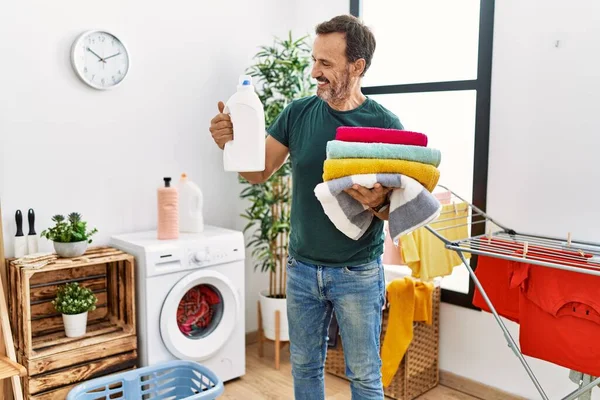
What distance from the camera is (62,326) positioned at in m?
2.68

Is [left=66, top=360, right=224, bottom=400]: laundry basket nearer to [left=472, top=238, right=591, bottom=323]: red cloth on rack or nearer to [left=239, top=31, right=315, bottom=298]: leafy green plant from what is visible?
[left=239, top=31, right=315, bottom=298]: leafy green plant

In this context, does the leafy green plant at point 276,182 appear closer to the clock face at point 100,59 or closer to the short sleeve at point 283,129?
the clock face at point 100,59

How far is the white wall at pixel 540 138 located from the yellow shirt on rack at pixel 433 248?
0.20 m

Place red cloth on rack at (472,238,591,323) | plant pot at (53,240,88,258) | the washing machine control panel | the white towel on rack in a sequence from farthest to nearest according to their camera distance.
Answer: the washing machine control panel < plant pot at (53,240,88,258) < red cloth on rack at (472,238,591,323) < the white towel on rack

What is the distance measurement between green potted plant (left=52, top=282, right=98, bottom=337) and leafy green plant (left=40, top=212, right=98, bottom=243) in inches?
9.4

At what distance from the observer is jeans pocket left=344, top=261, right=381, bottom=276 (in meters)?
1.68

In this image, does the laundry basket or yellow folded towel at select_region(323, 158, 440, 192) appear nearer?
yellow folded towel at select_region(323, 158, 440, 192)

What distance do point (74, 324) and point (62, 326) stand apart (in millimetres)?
214

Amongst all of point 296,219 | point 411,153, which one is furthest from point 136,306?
point 411,153

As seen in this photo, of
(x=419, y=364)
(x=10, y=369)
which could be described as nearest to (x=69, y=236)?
(x=10, y=369)

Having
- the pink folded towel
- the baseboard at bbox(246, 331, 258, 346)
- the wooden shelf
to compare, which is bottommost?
the baseboard at bbox(246, 331, 258, 346)

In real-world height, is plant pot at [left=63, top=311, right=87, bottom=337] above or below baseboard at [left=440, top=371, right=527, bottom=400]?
above

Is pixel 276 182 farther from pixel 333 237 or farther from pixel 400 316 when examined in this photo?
pixel 333 237

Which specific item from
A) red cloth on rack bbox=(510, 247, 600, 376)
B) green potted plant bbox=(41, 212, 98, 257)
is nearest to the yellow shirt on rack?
red cloth on rack bbox=(510, 247, 600, 376)
